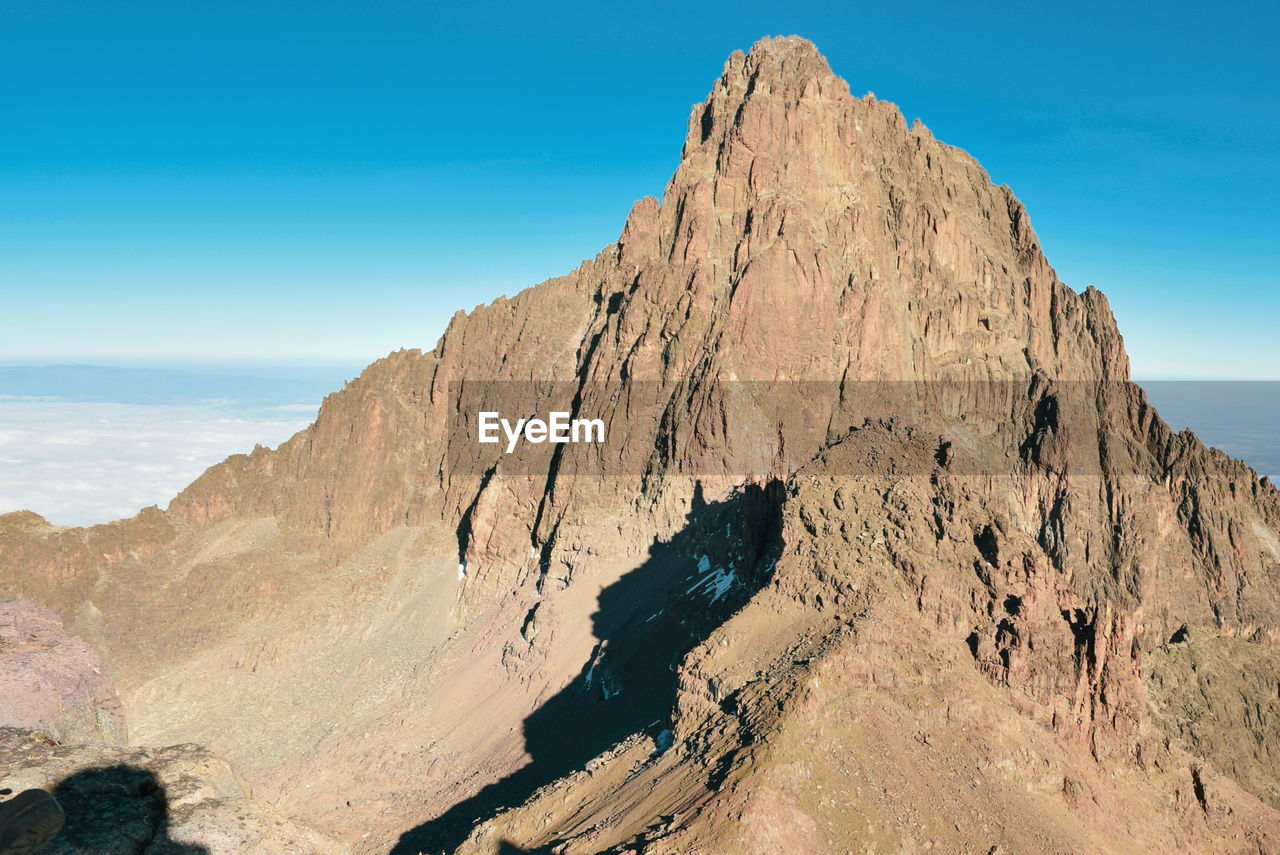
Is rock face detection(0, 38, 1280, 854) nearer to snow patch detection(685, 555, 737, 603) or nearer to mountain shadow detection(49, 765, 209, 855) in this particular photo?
snow patch detection(685, 555, 737, 603)

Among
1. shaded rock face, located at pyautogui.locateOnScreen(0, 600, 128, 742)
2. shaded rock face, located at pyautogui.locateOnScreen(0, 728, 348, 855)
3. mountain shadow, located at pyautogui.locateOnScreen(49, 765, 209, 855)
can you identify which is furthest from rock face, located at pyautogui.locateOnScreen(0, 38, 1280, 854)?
mountain shadow, located at pyautogui.locateOnScreen(49, 765, 209, 855)

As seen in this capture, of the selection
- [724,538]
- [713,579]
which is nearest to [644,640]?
[713,579]

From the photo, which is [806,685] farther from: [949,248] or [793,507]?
[949,248]

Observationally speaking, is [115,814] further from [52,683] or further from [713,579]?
[52,683]

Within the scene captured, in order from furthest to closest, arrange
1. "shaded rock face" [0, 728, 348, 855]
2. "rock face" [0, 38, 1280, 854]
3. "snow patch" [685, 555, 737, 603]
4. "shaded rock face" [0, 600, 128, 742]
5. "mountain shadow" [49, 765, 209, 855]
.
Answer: "snow patch" [685, 555, 737, 603] → "shaded rock face" [0, 600, 128, 742] → "rock face" [0, 38, 1280, 854] → "shaded rock face" [0, 728, 348, 855] → "mountain shadow" [49, 765, 209, 855]

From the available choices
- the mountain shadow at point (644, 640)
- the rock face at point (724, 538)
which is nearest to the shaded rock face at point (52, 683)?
the rock face at point (724, 538)

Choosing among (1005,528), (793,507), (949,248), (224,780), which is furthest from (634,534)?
(224,780)

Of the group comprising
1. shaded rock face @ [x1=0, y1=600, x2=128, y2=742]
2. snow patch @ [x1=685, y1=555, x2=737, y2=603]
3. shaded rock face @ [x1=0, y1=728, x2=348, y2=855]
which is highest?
shaded rock face @ [x1=0, y1=728, x2=348, y2=855]
